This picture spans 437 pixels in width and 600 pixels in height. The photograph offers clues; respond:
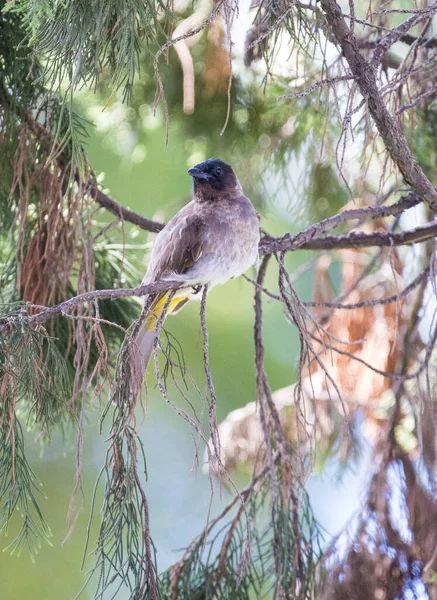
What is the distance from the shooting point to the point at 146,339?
171cm

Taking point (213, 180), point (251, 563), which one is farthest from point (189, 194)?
point (251, 563)

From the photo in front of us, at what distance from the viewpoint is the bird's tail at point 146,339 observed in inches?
44.7

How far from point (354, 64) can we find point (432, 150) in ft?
3.25

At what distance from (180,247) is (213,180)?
0.24 metres

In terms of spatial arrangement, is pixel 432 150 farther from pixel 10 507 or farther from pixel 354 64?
pixel 10 507

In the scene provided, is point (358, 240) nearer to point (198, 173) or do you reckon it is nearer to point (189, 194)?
point (198, 173)

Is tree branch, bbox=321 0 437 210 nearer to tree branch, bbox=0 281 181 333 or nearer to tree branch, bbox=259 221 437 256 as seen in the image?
tree branch, bbox=259 221 437 256

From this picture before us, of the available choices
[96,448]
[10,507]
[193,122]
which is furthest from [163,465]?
[10,507]

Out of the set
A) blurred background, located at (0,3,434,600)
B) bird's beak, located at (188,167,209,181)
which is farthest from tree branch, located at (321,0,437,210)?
bird's beak, located at (188,167,209,181)

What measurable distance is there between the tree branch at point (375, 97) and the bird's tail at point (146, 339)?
451 mm

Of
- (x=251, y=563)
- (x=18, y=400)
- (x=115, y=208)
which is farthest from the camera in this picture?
(x=115, y=208)

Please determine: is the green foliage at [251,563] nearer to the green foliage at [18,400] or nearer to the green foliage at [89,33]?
the green foliage at [18,400]

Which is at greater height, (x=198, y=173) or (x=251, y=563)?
(x=198, y=173)

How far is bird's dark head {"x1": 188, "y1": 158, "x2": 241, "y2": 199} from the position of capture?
6.23 ft
